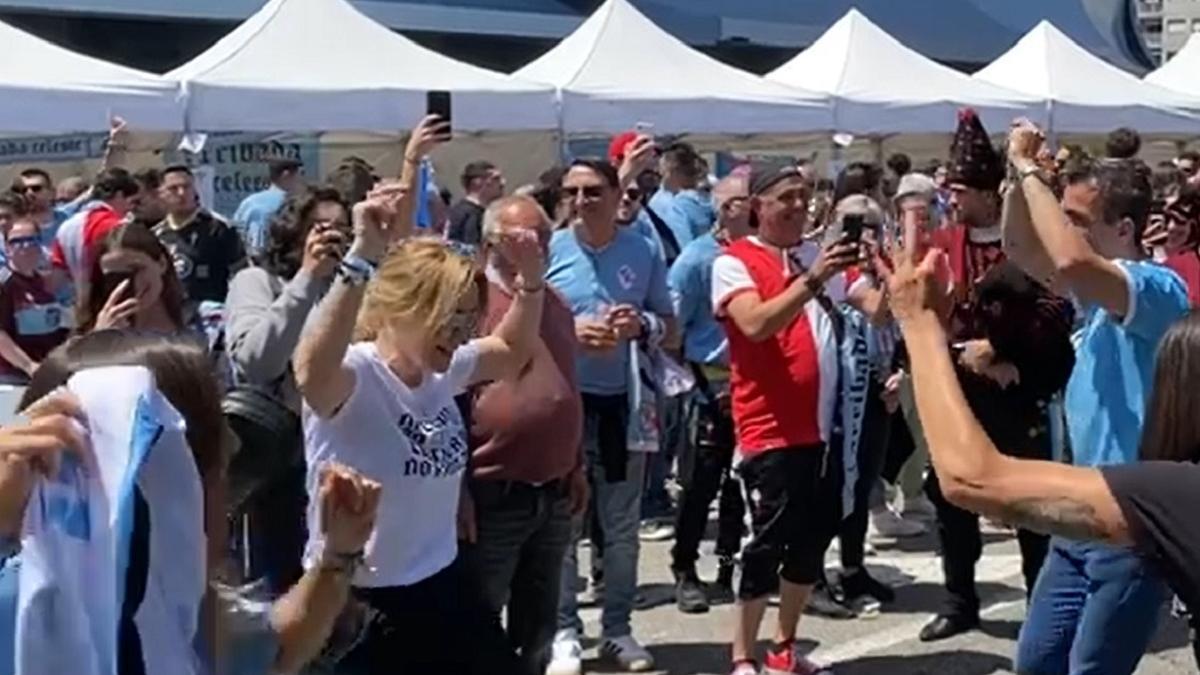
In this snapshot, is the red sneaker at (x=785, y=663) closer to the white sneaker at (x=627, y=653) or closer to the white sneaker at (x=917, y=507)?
the white sneaker at (x=627, y=653)

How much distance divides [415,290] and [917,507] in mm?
6138

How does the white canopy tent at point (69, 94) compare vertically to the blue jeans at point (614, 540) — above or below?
above

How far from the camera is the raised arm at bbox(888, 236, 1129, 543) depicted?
2.65 metres

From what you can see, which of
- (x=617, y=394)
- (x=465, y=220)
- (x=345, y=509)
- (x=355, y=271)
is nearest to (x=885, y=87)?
(x=465, y=220)

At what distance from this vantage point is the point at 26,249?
7.41 meters

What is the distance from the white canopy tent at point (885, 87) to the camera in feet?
49.7

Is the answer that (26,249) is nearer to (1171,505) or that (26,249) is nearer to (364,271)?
(364,271)

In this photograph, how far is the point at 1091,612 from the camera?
4.72m

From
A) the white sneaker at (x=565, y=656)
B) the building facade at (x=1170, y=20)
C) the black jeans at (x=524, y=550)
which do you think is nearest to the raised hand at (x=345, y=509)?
the black jeans at (x=524, y=550)

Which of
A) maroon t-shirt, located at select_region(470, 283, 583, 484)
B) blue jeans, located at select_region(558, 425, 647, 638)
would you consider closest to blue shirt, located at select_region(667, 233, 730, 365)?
blue jeans, located at select_region(558, 425, 647, 638)

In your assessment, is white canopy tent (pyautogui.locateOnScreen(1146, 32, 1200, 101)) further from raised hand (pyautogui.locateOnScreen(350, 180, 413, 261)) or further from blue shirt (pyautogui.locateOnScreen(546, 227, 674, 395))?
raised hand (pyautogui.locateOnScreen(350, 180, 413, 261))

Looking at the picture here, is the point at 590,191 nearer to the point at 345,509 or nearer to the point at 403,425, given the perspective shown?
the point at 403,425

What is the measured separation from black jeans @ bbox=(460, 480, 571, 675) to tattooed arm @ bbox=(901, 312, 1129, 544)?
266cm

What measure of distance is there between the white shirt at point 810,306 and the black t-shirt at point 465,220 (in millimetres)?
4672
